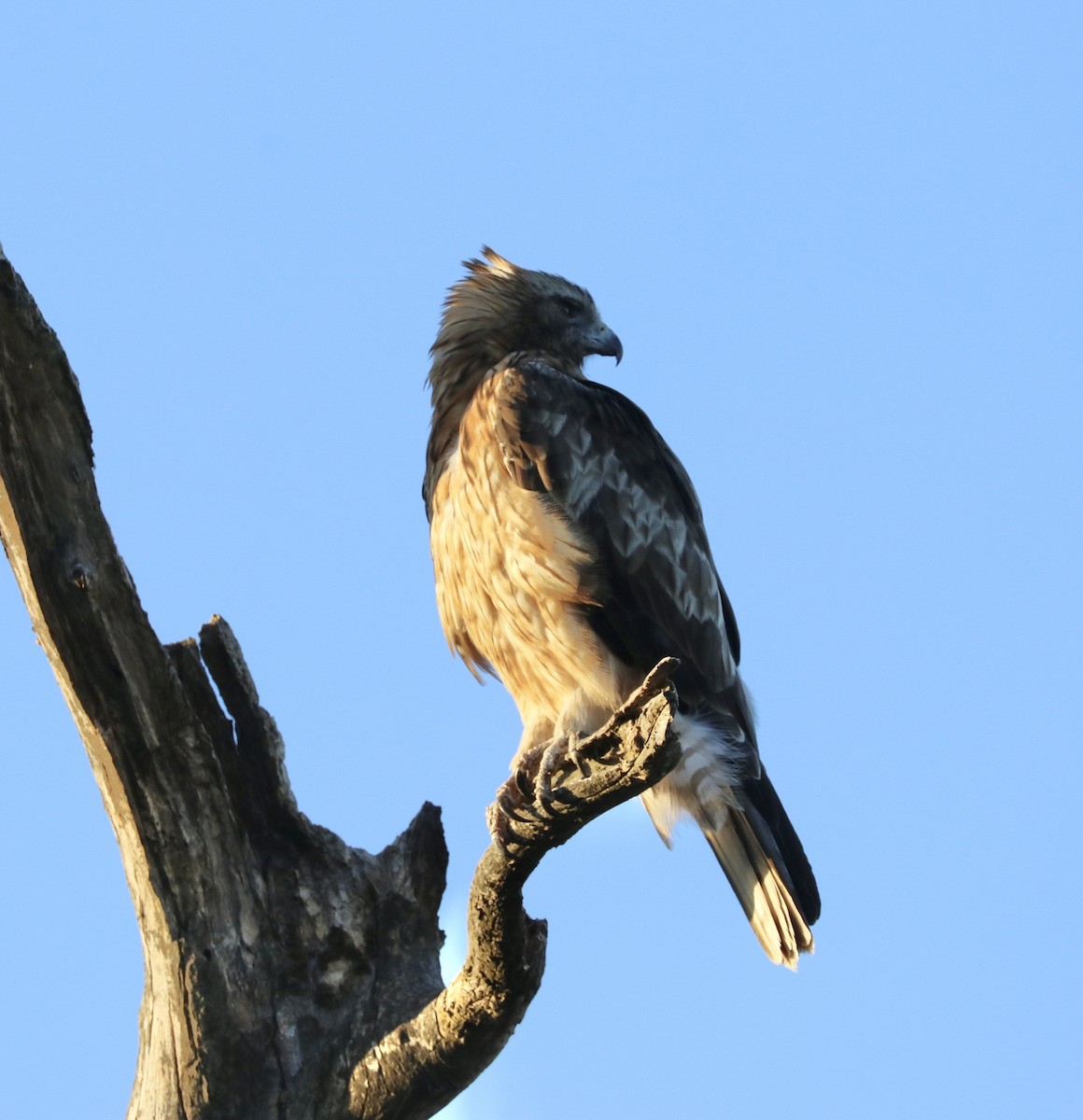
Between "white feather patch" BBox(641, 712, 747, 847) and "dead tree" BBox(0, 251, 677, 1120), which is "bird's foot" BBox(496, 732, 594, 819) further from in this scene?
"white feather patch" BBox(641, 712, 747, 847)

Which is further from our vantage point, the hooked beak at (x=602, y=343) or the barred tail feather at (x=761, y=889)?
the hooked beak at (x=602, y=343)

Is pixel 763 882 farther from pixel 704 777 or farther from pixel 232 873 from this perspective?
pixel 232 873

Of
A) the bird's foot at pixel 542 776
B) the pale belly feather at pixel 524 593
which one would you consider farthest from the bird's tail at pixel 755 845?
the bird's foot at pixel 542 776

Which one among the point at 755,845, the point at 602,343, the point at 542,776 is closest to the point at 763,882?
the point at 755,845

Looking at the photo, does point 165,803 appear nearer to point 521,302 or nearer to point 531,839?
point 531,839

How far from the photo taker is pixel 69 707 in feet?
15.9

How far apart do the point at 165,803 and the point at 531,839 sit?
1.40 metres

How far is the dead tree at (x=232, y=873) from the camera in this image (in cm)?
459

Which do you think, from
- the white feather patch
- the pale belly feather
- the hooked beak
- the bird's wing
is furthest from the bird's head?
the white feather patch

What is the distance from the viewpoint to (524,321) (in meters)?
7.80

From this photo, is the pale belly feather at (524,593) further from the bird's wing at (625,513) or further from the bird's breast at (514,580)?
the bird's wing at (625,513)

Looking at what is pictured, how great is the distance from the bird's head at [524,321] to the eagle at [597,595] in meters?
0.70

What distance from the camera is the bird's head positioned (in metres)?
7.68

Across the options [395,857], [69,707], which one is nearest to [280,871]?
[395,857]
